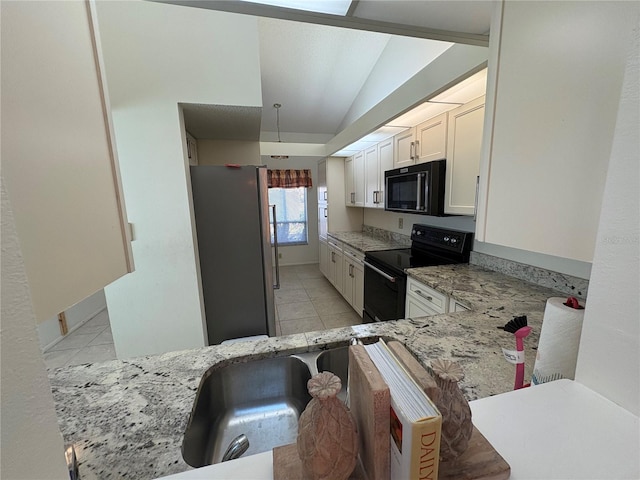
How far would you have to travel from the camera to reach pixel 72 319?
3.19 metres

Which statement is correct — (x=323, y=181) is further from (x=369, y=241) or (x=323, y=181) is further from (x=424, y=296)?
(x=424, y=296)

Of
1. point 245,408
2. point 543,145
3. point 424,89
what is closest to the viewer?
point 543,145

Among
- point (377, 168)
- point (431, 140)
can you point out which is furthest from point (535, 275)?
point (377, 168)

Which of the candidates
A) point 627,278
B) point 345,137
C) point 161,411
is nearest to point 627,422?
point 627,278

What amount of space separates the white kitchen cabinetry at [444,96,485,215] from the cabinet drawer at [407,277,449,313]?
0.64 metres

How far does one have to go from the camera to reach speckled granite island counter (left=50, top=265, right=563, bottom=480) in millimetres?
624

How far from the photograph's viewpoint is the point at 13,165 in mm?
414

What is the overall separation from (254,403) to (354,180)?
3.31m

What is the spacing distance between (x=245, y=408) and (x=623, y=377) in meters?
1.17

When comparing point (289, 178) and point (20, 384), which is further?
point (289, 178)

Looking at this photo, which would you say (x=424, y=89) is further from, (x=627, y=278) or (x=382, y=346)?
(x=382, y=346)

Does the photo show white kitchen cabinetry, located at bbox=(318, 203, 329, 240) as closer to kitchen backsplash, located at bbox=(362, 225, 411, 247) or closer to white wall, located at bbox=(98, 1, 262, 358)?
kitchen backsplash, located at bbox=(362, 225, 411, 247)

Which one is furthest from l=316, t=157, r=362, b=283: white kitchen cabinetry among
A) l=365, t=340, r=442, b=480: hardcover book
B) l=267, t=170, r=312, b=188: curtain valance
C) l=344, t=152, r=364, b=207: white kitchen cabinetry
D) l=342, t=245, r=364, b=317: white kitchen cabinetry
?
l=365, t=340, r=442, b=480: hardcover book

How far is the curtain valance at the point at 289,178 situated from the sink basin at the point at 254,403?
188 inches
